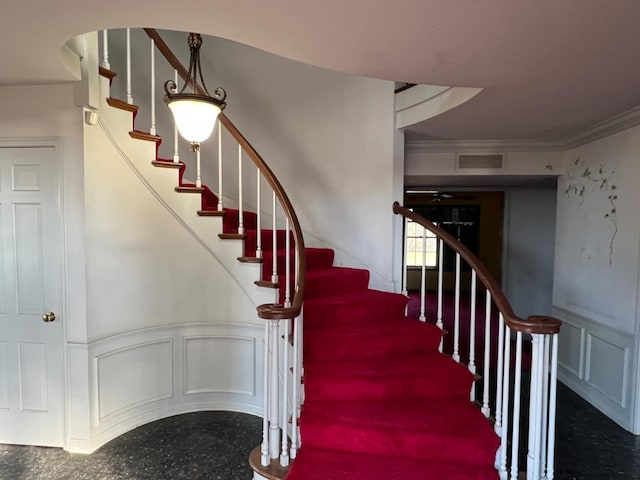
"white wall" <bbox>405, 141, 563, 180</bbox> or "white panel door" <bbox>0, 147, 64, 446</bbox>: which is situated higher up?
"white wall" <bbox>405, 141, 563, 180</bbox>

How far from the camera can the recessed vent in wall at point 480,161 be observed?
4098mm

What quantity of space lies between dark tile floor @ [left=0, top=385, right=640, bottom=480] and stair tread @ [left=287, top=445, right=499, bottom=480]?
0.57 metres

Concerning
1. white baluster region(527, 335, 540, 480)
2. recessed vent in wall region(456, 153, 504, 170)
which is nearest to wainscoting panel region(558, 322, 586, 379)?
recessed vent in wall region(456, 153, 504, 170)

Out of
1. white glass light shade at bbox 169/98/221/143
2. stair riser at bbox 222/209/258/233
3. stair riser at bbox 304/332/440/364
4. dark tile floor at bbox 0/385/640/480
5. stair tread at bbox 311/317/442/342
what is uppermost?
white glass light shade at bbox 169/98/221/143

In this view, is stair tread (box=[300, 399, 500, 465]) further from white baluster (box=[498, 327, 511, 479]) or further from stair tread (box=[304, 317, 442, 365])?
stair tread (box=[304, 317, 442, 365])

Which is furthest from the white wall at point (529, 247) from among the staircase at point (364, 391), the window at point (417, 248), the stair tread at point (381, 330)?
the stair tread at point (381, 330)

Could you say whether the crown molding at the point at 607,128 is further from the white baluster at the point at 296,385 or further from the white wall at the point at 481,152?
the white baluster at the point at 296,385

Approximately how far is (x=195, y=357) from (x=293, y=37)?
2521mm

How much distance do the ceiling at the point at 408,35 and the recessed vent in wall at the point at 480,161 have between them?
160cm

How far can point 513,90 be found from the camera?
241cm

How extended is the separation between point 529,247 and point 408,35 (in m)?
4.82

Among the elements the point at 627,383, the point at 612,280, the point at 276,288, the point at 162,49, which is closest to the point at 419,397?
the point at 276,288

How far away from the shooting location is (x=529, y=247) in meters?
5.61

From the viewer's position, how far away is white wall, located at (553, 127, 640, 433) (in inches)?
122
